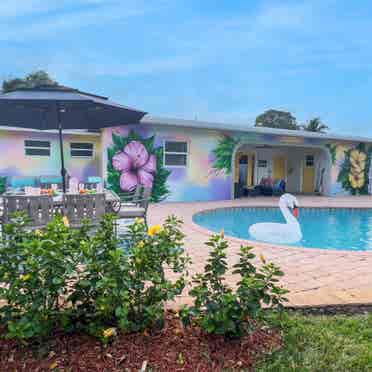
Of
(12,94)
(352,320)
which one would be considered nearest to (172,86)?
(12,94)

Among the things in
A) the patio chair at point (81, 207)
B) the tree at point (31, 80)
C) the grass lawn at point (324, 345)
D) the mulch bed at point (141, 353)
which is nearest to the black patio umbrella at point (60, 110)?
the patio chair at point (81, 207)

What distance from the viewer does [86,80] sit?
22.5 metres

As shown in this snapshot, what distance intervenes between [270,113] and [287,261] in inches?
1474

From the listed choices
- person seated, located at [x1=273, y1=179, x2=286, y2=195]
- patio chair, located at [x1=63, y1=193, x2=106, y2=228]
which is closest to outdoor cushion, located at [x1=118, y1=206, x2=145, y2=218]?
patio chair, located at [x1=63, y1=193, x2=106, y2=228]

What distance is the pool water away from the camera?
7.01 metres

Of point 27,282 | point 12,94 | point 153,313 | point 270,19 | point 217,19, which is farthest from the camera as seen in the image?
point 217,19

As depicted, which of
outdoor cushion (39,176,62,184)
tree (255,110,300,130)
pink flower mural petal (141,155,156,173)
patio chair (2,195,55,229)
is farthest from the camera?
tree (255,110,300,130)

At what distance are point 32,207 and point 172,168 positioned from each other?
24.7 feet

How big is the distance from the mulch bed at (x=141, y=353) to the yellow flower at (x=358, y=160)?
1534cm

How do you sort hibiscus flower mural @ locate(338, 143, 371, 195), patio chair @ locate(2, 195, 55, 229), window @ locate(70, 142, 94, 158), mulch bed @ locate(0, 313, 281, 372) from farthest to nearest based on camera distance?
hibiscus flower mural @ locate(338, 143, 371, 195), window @ locate(70, 142, 94, 158), patio chair @ locate(2, 195, 55, 229), mulch bed @ locate(0, 313, 281, 372)

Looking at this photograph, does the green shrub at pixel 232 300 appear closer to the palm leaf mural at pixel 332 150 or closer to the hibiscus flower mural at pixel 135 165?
the hibiscus flower mural at pixel 135 165

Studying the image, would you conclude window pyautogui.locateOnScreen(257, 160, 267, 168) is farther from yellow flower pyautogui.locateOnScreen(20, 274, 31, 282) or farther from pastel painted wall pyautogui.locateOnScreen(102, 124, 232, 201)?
yellow flower pyautogui.locateOnScreen(20, 274, 31, 282)

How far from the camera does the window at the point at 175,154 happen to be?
35.4 feet

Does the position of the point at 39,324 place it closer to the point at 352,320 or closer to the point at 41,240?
the point at 41,240
